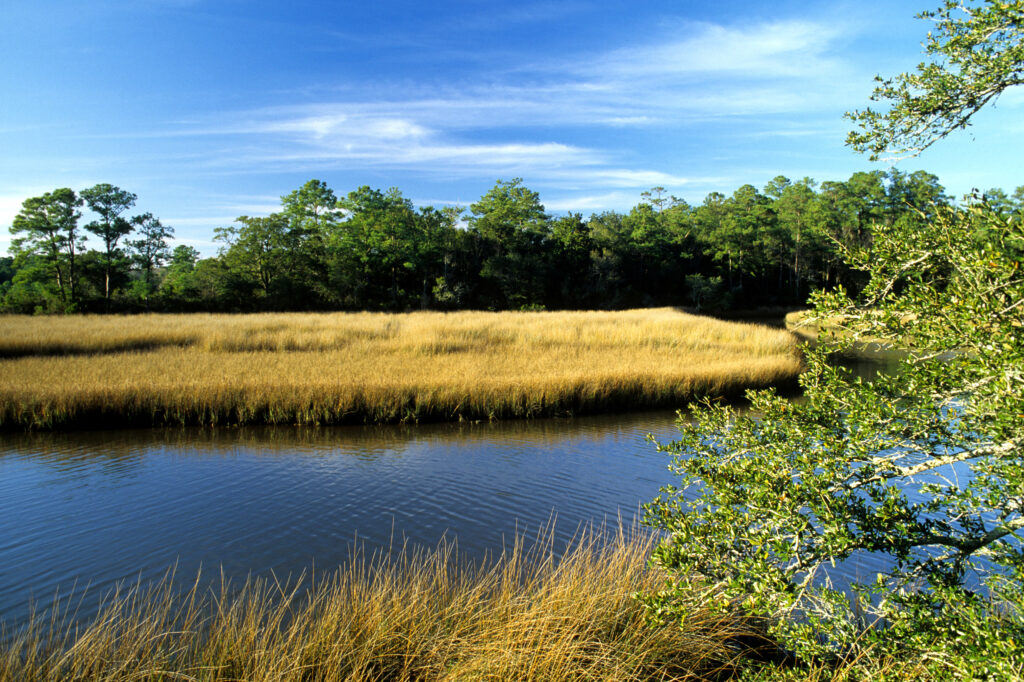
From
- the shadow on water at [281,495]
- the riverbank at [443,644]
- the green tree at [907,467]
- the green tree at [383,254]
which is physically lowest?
the shadow on water at [281,495]

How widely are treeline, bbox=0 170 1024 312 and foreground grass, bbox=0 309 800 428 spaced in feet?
77.6

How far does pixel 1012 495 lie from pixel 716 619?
2.30m

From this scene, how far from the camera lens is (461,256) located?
64.3 m

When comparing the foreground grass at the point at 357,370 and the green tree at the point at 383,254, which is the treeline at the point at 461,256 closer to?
the green tree at the point at 383,254

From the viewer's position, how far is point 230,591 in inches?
241

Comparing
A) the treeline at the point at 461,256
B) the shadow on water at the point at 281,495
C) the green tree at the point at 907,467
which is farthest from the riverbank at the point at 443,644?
the treeline at the point at 461,256

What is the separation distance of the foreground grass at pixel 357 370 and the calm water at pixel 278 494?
0.94m

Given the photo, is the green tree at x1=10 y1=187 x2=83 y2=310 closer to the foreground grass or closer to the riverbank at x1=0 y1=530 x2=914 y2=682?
the foreground grass

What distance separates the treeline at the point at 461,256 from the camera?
47.7 m

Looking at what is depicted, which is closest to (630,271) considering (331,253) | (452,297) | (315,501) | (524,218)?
(524,218)

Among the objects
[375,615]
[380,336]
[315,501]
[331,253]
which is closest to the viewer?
[375,615]

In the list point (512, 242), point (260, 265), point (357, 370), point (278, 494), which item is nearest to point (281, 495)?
point (278, 494)

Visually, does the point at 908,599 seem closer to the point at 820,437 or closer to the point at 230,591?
the point at 820,437

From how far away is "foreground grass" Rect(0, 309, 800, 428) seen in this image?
14.2m
